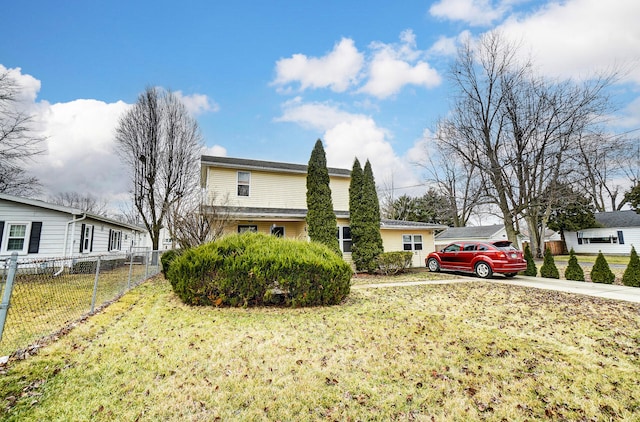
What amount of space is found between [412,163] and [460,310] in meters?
20.0

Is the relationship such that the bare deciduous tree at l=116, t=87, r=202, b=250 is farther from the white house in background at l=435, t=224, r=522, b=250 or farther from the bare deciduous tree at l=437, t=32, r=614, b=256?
the white house in background at l=435, t=224, r=522, b=250

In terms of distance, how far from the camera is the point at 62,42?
9922 millimetres

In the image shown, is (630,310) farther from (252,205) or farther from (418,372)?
(252,205)

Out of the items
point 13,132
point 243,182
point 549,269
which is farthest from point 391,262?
point 13,132

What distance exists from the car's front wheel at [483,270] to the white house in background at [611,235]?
864 inches

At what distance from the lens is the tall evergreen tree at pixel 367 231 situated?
13492 millimetres

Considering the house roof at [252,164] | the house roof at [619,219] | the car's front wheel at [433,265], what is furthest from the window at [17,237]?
the house roof at [619,219]

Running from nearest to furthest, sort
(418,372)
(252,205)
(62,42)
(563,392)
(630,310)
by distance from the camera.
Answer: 1. (563,392)
2. (418,372)
3. (630,310)
4. (62,42)
5. (252,205)

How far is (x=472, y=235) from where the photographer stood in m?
33.1

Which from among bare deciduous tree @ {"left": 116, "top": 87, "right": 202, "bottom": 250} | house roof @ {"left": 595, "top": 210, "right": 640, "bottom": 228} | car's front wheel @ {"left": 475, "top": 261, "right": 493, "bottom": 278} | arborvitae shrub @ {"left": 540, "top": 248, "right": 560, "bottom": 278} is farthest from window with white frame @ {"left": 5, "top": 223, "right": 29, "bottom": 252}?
house roof @ {"left": 595, "top": 210, "right": 640, "bottom": 228}

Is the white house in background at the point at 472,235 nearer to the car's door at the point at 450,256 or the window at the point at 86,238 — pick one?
the car's door at the point at 450,256

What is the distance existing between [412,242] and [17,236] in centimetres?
1909

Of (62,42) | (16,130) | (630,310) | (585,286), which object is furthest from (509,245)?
(16,130)

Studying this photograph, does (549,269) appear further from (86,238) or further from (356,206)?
(86,238)
